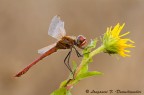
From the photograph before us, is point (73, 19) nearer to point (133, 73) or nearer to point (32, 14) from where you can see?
point (32, 14)

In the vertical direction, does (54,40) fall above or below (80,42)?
above

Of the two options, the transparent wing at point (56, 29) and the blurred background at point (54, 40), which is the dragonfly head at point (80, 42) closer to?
the transparent wing at point (56, 29)

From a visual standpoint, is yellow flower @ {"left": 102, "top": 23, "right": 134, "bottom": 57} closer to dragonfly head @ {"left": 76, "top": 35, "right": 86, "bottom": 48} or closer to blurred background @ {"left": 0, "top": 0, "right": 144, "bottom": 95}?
dragonfly head @ {"left": 76, "top": 35, "right": 86, "bottom": 48}

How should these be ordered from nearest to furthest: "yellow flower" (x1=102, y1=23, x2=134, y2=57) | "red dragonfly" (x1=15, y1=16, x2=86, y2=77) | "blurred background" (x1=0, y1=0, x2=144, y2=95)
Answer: "red dragonfly" (x1=15, y1=16, x2=86, y2=77)
"yellow flower" (x1=102, y1=23, x2=134, y2=57)
"blurred background" (x1=0, y1=0, x2=144, y2=95)

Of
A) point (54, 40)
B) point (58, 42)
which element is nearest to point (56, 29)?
point (58, 42)

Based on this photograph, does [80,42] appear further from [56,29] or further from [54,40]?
[54,40]

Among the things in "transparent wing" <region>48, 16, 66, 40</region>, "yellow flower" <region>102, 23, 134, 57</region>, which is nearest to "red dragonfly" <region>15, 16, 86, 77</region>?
"transparent wing" <region>48, 16, 66, 40</region>

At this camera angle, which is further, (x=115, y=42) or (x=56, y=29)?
(x=115, y=42)
